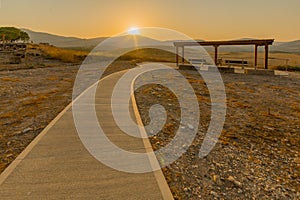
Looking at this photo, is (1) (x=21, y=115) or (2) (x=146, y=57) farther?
(2) (x=146, y=57)

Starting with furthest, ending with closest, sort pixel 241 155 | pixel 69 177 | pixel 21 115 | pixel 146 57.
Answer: pixel 146 57 < pixel 21 115 < pixel 241 155 < pixel 69 177

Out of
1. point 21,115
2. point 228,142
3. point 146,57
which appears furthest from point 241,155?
point 146,57

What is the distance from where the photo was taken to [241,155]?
6488 millimetres

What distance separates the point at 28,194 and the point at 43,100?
8.08 m

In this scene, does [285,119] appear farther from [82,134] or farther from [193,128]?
[82,134]

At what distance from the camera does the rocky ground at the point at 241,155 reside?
4.91m

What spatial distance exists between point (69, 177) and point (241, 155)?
13.8ft

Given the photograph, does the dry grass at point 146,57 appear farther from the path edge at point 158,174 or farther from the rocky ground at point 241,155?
the path edge at point 158,174

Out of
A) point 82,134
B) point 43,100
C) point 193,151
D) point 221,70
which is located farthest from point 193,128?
point 221,70

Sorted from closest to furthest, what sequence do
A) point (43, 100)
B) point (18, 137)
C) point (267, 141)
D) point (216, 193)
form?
point (216, 193)
point (18, 137)
point (267, 141)
point (43, 100)

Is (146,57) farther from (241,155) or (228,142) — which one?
(241,155)

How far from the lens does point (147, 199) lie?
391cm

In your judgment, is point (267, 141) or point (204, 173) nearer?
point (204, 173)

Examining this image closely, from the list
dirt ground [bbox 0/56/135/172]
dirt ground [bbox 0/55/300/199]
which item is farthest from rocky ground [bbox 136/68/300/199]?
dirt ground [bbox 0/56/135/172]
